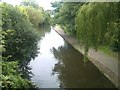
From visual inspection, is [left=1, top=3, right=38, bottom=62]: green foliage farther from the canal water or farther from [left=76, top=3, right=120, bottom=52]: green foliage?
[left=76, top=3, right=120, bottom=52]: green foliage

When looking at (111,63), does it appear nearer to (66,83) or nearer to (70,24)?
(66,83)

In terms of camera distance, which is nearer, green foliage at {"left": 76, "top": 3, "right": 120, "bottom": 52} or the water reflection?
green foliage at {"left": 76, "top": 3, "right": 120, "bottom": 52}

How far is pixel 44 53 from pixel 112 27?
14.8 m

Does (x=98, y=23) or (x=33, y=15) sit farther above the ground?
(x=33, y=15)

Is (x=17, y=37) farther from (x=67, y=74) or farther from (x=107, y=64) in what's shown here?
(x=107, y=64)

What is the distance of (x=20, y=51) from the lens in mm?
12227

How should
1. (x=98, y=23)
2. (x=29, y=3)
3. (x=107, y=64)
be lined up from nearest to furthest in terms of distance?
(x=98, y=23)
(x=107, y=64)
(x=29, y=3)

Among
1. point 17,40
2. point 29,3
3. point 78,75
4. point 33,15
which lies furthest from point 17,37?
point 29,3

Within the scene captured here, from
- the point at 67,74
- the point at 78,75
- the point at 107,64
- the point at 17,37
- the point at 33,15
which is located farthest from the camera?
the point at 33,15

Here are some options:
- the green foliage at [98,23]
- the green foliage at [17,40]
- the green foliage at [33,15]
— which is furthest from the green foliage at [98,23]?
the green foliage at [33,15]

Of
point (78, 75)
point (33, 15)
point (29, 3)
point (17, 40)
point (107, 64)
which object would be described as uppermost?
point (29, 3)

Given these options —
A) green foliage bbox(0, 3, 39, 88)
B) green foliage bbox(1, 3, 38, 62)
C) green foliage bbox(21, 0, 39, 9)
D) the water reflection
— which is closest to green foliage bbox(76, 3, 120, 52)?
green foliage bbox(0, 3, 39, 88)

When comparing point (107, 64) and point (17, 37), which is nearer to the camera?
point (17, 37)

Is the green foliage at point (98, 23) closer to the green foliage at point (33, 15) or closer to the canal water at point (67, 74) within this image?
the canal water at point (67, 74)
